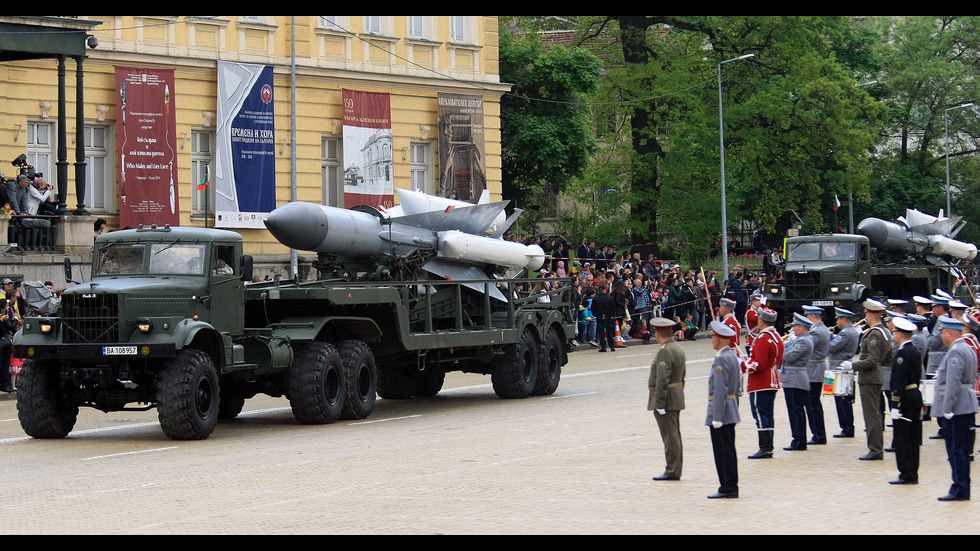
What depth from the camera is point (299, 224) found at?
19.8 m

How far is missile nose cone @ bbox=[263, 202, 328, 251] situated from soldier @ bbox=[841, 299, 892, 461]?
26.1 ft

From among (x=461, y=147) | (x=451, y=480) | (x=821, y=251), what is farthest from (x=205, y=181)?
(x=451, y=480)

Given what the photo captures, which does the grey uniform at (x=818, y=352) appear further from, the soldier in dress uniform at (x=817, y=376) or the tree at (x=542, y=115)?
the tree at (x=542, y=115)

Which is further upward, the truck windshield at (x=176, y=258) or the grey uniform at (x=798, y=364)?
the truck windshield at (x=176, y=258)

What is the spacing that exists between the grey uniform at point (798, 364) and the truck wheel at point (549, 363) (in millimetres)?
7338

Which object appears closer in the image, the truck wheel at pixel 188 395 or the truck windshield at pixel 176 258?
the truck wheel at pixel 188 395

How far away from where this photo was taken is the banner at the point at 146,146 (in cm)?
3161

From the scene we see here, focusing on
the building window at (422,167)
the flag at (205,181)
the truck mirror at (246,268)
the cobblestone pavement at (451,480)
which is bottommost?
the cobblestone pavement at (451,480)

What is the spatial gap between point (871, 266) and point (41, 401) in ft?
78.2

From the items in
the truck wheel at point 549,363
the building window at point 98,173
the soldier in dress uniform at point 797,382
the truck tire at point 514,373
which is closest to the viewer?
the soldier in dress uniform at point 797,382

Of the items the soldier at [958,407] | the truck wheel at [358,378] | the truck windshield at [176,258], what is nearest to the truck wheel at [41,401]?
the truck windshield at [176,258]

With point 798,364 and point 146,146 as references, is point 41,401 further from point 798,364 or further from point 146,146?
point 146,146

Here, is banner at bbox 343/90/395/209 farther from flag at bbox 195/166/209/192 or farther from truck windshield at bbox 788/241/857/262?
truck windshield at bbox 788/241/857/262

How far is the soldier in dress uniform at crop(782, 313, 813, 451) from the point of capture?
16172 mm
